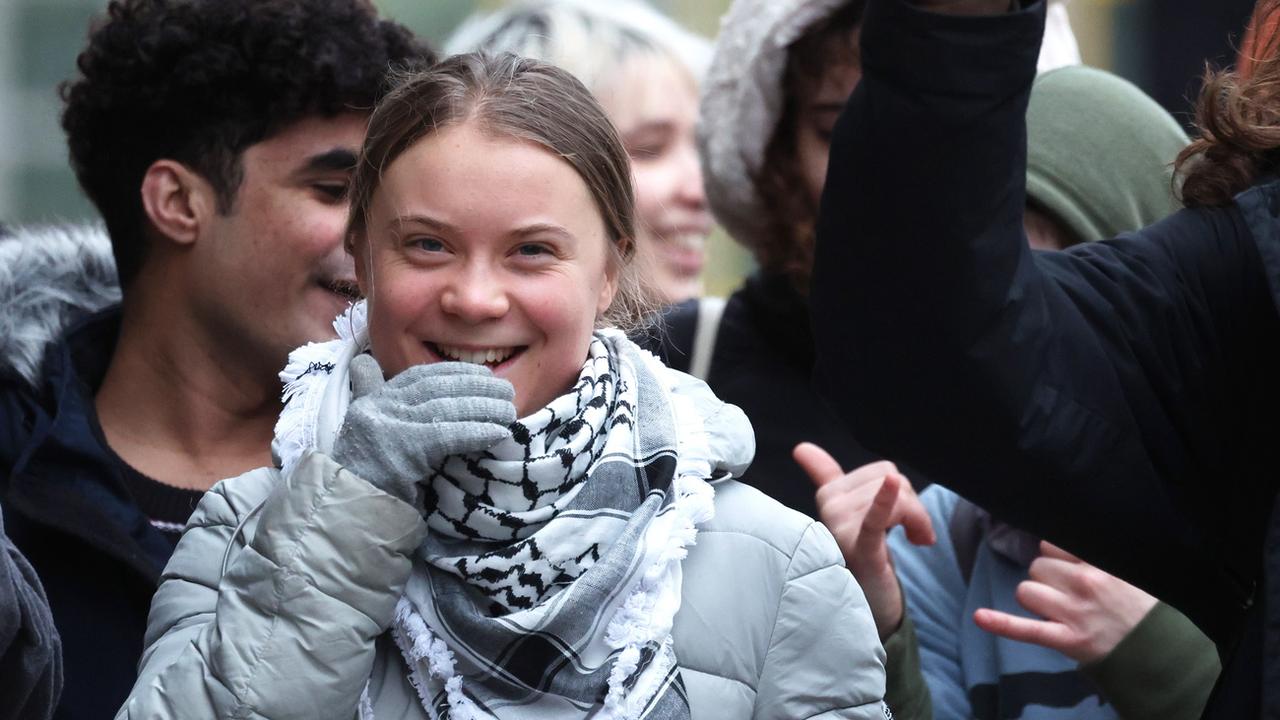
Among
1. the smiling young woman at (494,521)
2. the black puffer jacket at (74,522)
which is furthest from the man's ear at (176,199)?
the smiling young woman at (494,521)

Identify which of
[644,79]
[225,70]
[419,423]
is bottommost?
[419,423]

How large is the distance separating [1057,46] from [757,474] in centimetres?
114

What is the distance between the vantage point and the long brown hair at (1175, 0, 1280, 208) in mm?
1821

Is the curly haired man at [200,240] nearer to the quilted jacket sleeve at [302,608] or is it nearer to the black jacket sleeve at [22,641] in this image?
the black jacket sleeve at [22,641]

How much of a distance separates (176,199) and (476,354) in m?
1.33

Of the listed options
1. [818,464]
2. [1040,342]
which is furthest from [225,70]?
[1040,342]

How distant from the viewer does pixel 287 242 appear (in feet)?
9.80

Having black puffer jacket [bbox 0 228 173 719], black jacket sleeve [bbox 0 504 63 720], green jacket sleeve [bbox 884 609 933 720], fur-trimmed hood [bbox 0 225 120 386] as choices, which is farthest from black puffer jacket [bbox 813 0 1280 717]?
fur-trimmed hood [bbox 0 225 120 386]

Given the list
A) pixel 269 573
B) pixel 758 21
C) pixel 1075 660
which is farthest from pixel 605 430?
pixel 758 21

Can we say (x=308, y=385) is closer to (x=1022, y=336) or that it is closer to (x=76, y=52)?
(x=1022, y=336)

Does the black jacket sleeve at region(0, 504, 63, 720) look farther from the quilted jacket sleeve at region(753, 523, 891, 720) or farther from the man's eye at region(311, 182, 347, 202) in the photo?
the man's eye at region(311, 182, 347, 202)

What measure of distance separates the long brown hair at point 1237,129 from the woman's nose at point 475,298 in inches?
30.6

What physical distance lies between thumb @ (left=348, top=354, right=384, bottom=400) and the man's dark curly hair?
3.24ft

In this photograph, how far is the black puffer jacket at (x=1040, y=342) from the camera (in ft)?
5.01
